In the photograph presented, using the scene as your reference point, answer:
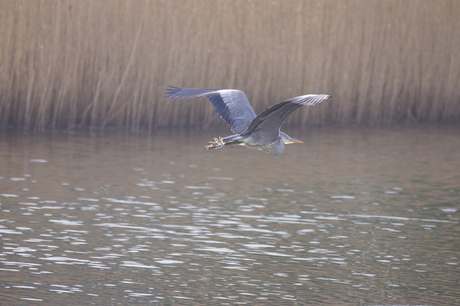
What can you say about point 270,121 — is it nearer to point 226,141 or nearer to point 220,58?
point 226,141

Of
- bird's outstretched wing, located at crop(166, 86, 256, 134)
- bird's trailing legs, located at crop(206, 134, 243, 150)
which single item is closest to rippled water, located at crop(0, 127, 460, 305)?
bird's trailing legs, located at crop(206, 134, 243, 150)

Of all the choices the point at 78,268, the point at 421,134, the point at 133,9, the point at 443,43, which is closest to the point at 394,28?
the point at 443,43

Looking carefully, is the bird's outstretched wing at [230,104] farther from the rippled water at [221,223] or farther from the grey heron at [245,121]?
the rippled water at [221,223]

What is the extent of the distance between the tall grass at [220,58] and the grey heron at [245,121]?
244 inches

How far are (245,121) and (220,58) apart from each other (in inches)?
282

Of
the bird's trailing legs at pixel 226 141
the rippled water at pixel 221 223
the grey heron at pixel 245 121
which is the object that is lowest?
the rippled water at pixel 221 223

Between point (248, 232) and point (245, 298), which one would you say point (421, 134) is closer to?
point (248, 232)

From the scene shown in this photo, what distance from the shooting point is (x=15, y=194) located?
8.24 m

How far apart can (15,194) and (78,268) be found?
277 cm

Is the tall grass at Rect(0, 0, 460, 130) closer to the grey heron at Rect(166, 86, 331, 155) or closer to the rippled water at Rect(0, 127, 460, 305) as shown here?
the rippled water at Rect(0, 127, 460, 305)

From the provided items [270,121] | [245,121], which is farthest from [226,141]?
[245,121]

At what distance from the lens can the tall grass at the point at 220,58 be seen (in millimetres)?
11984

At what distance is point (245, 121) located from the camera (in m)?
6.07

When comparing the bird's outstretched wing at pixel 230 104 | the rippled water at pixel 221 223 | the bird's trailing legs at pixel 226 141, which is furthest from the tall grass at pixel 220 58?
the bird's trailing legs at pixel 226 141
